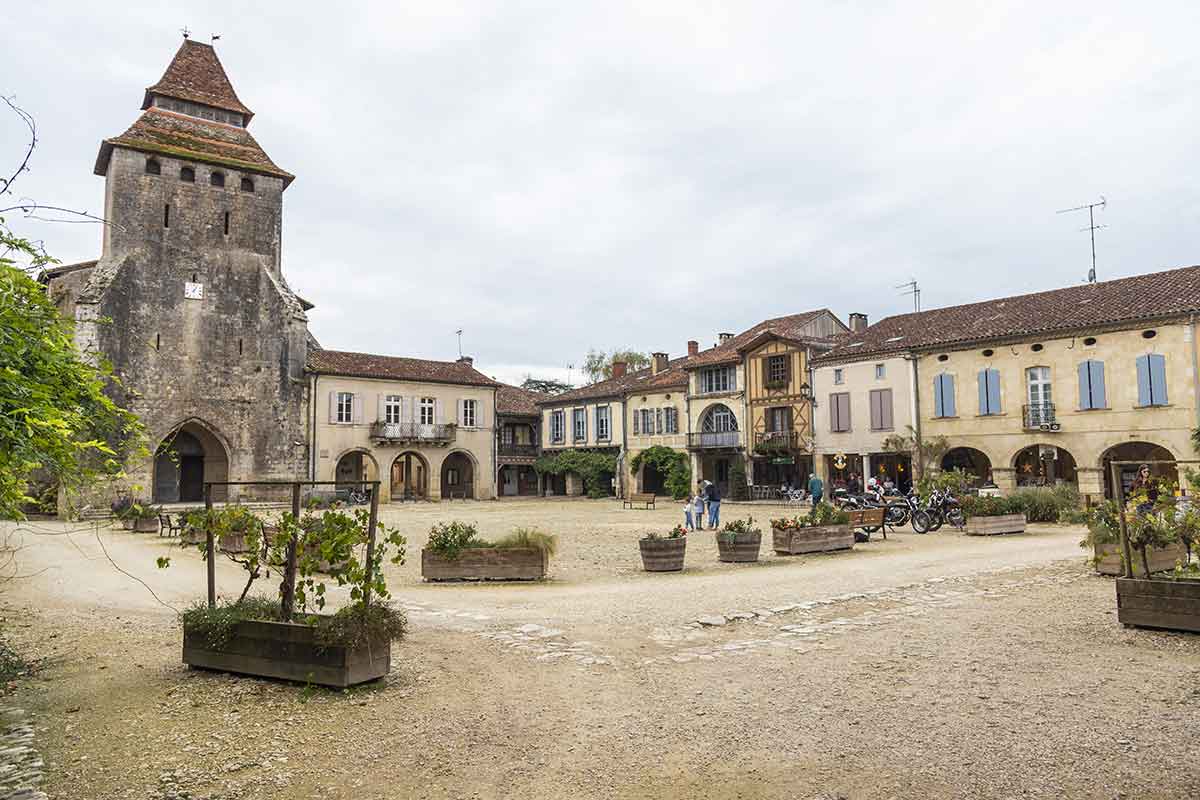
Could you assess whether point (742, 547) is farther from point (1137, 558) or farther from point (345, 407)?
point (345, 407)

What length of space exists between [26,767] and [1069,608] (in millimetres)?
8979

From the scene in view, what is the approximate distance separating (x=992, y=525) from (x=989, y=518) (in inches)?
6.4

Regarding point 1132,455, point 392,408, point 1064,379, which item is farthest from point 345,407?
point 1132,455

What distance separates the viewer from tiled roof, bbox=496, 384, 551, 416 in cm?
4628

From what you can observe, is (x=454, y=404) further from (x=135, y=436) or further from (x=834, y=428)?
(x=135, y=436)

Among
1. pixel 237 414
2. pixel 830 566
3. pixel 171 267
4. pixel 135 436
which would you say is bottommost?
pixel 830 566

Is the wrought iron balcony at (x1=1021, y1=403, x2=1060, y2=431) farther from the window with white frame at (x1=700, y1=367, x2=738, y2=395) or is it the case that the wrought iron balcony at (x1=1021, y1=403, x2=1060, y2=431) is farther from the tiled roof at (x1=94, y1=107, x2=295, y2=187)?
the tiled roof at (x1=94, y1=107, x2=295, y2=187)

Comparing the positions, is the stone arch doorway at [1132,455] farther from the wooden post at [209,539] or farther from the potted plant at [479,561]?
the wooden post at [209,539]

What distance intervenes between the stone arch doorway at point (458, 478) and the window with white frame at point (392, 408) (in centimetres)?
434

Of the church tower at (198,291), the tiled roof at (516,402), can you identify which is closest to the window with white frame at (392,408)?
the church tower at (198,291)

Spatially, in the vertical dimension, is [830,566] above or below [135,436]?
below

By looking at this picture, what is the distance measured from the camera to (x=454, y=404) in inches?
1576

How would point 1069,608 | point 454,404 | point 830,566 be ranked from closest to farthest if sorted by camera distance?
point 1069,608 < point 830,566 < point 454,404

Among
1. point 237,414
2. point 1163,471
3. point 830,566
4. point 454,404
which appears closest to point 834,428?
point 1163,471
